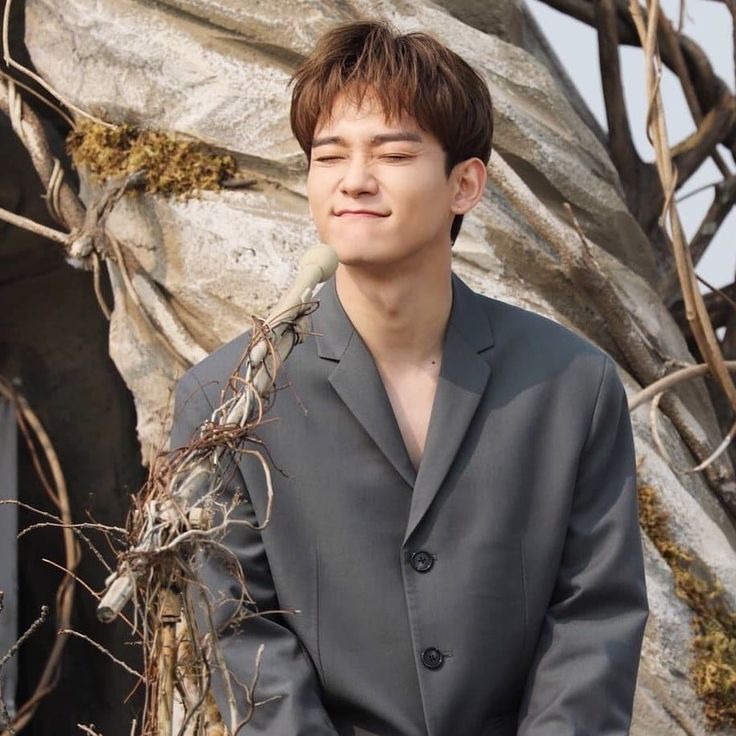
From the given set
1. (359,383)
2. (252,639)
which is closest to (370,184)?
(359,383)

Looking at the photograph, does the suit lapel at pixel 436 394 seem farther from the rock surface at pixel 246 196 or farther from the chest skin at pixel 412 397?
the rock surface at pixel 246 196

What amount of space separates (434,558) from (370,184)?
0.45 metres

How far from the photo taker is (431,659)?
1995 mm

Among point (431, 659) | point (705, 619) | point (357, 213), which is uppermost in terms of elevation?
point (357, 213)

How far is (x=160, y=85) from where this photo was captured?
288 cm

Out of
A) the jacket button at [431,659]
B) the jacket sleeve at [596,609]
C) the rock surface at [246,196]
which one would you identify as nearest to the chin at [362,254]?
the jacket sleeve at [596,609]

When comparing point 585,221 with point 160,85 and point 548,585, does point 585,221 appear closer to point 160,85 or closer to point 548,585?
point 160,85

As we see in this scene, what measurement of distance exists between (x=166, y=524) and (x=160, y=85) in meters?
1.47

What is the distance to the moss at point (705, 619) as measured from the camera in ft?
8.72

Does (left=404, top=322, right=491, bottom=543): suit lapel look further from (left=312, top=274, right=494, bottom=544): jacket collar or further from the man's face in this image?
the man's face

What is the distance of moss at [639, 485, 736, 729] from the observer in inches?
105

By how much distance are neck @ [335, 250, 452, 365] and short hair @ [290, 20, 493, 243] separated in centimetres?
14

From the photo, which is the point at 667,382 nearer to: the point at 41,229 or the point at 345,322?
the point at 345,322

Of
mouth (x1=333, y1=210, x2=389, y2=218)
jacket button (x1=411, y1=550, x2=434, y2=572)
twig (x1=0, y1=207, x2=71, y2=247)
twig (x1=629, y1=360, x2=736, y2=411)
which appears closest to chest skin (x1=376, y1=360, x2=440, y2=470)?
jacket button (x1=411, y1=550, x2=434, y2=572)
